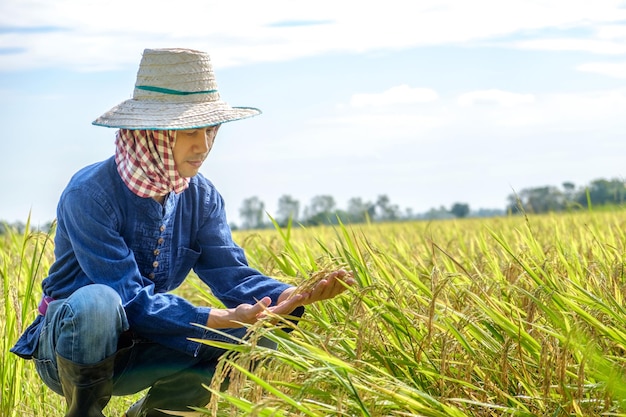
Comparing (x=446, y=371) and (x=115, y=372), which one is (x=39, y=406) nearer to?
(x=115, y=372)

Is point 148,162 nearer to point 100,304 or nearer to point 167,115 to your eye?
point 167,115

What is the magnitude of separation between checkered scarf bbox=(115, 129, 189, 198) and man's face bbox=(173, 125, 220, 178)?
0.6 inches

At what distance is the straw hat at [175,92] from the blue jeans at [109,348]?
20.4 inches

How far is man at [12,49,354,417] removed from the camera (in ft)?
7.70

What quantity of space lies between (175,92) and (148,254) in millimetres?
497

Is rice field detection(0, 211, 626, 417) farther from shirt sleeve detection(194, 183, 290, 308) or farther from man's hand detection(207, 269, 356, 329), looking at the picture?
shirt sleeve detection(194, 183, 290, 308)

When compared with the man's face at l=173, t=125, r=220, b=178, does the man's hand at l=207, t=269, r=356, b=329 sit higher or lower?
lower

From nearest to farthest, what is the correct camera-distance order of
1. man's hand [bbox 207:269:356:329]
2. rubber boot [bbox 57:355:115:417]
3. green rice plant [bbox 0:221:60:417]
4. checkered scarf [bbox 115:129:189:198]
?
1. man's hand [bbox 207:269:356:329]
2. rubber boot [bbox 57:355:115:417]
3. checkered scarf [bbox 115:129:189:198]
4. green rice plant [bbox 0:221:60:417]

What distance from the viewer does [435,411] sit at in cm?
185

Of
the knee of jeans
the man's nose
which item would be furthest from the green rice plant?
the man's nose

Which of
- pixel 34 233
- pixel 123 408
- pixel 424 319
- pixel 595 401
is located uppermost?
pixel 34 233

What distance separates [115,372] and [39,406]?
2.24ft

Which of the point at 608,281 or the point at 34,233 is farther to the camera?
the point at 34,233

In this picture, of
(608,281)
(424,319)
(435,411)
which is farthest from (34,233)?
(608,281)
